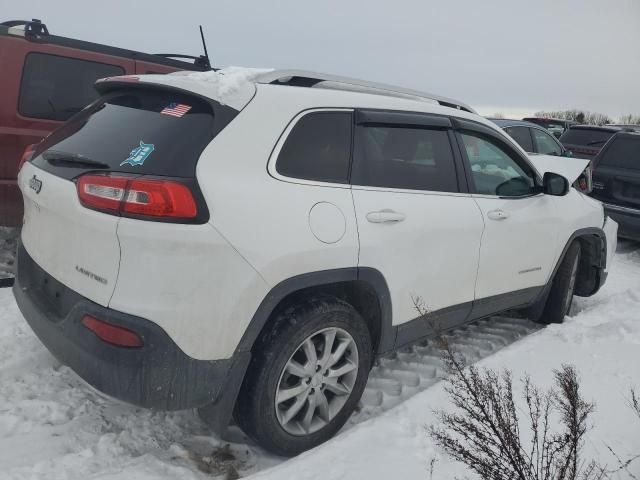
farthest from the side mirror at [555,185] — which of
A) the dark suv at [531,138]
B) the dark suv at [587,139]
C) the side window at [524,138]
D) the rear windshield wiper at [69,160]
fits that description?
the dark suv at [587,139]

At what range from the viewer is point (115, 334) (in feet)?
6.95

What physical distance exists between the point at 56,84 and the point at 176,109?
3.21 metres

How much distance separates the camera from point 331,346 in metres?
2.64

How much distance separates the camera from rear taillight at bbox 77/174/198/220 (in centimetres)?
207

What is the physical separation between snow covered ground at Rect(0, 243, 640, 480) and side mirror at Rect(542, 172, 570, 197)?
1.08m

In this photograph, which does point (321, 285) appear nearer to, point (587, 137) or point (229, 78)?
point (229, 78)

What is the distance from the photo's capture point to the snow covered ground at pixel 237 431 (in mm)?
2348

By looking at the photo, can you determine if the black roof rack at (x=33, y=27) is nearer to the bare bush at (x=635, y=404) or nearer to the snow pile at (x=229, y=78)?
the snow pile at (x=229, y=78)

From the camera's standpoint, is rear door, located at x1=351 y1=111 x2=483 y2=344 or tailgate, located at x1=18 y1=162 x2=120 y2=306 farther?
rear door, located at x1=351 y1=111 x2=483 y2=344

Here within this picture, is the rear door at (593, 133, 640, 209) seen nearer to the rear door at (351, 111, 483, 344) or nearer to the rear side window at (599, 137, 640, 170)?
the rear side window at (599, 137, 640, 170)

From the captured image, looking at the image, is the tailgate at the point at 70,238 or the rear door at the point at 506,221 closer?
the tailgate at the point at 70,238

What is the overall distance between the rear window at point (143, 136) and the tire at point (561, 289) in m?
3.34

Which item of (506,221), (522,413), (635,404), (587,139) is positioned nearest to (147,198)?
(635,404)

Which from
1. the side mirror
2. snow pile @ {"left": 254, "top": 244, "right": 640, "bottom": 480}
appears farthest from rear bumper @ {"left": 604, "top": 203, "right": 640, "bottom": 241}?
the side mirror
